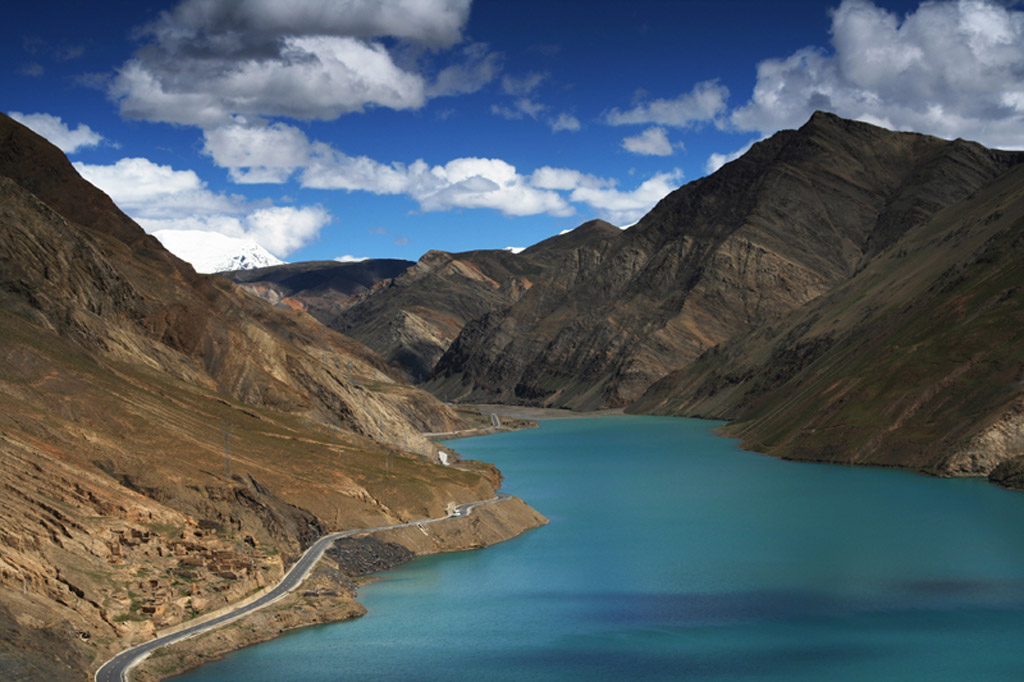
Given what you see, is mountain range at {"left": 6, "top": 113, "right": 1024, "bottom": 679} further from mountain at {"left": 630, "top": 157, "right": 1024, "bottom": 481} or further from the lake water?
the lake water

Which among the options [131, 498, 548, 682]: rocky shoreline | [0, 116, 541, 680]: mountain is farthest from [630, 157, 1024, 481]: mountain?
[131, 498, 548, 682]: rocky shoreline

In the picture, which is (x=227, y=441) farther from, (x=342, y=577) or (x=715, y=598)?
(x=715, y=598)

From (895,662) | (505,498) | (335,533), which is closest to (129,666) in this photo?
(335,533)

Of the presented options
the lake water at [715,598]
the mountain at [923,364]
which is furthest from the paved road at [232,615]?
the mountain at [923,364]

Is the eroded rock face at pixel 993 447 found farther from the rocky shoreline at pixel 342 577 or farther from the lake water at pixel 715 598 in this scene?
the rocky shoreline at pixel 342 577

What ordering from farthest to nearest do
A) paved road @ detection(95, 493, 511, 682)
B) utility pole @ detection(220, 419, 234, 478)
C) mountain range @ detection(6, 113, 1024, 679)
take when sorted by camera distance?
utility pole @ detection(220, 419, 234, 478) → mountain range @ detection(6, 113, 1024, 679) → paved road @ detection(95, 493, 511, 682)

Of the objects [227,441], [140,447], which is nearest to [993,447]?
[227,441]

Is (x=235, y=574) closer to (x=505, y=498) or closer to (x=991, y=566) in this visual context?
(x=505, y=498)
